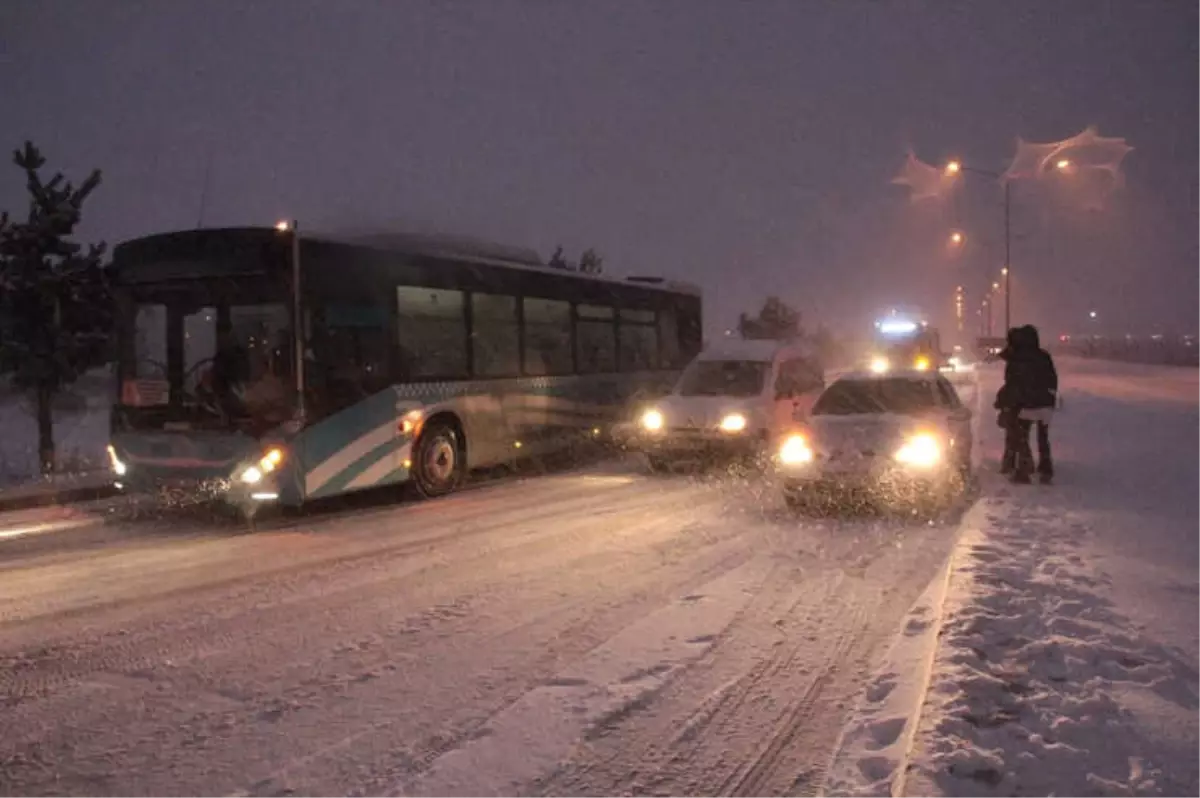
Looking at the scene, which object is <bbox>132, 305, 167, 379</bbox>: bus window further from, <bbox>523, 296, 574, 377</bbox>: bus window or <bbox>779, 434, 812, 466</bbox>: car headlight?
<bbox>779, 434, 812, 466</bbox>: car headlight

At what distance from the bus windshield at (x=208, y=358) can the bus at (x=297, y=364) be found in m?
0.02

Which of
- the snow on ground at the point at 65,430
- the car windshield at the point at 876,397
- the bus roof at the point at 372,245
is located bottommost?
the snow on ground at the point at 65,430

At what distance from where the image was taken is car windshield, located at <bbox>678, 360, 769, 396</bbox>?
50.4 feet

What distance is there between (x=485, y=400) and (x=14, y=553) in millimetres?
6133

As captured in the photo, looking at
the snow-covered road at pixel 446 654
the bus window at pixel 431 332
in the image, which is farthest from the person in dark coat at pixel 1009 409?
the bus window at pixel 431 332

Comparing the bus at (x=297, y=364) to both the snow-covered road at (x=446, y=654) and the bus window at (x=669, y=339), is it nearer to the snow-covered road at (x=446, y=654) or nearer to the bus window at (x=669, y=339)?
the snow-covered road at (x=446, y=654)

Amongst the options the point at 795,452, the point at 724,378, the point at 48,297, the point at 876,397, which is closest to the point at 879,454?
the point at 795,452

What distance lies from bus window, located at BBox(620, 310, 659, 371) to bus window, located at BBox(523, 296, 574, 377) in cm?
206

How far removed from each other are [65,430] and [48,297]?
17.2m

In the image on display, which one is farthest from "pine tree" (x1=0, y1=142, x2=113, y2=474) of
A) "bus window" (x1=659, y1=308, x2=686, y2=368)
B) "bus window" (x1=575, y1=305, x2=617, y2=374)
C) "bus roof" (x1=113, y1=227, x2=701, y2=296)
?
"bus window" (x1=659, y1=308, x2=686, y2=368)

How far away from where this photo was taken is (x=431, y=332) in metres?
12.8

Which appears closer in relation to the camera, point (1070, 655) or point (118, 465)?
point (1070, 655)

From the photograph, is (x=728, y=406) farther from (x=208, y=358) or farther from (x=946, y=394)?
(x=208, y=358)

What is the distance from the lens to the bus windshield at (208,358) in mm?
10484
